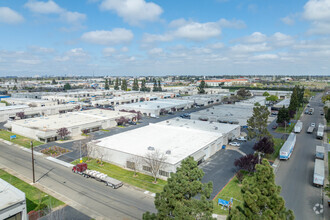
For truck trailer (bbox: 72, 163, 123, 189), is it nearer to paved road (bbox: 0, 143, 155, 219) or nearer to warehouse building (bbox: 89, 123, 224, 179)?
paved road (bbox: 0, 143, 155, 219)

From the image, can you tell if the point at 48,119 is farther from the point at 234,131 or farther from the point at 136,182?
the point at 234,131

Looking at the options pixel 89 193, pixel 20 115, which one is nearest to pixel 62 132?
pixel 89 193

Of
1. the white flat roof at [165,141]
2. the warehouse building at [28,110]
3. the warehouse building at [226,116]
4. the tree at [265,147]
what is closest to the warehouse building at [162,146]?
the white flat roof at [165,141]

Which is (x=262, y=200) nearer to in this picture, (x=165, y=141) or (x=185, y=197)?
(x=185, y=197)

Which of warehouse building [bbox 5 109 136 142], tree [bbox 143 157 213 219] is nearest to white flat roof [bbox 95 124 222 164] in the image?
tree [bbox 143 157 213 219]

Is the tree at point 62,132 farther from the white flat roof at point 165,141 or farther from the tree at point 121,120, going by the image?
the tree at point 121,120

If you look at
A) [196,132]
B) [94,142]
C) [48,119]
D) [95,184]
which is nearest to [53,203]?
[95,184]

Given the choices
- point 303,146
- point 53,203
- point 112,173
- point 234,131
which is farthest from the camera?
point 234,131
